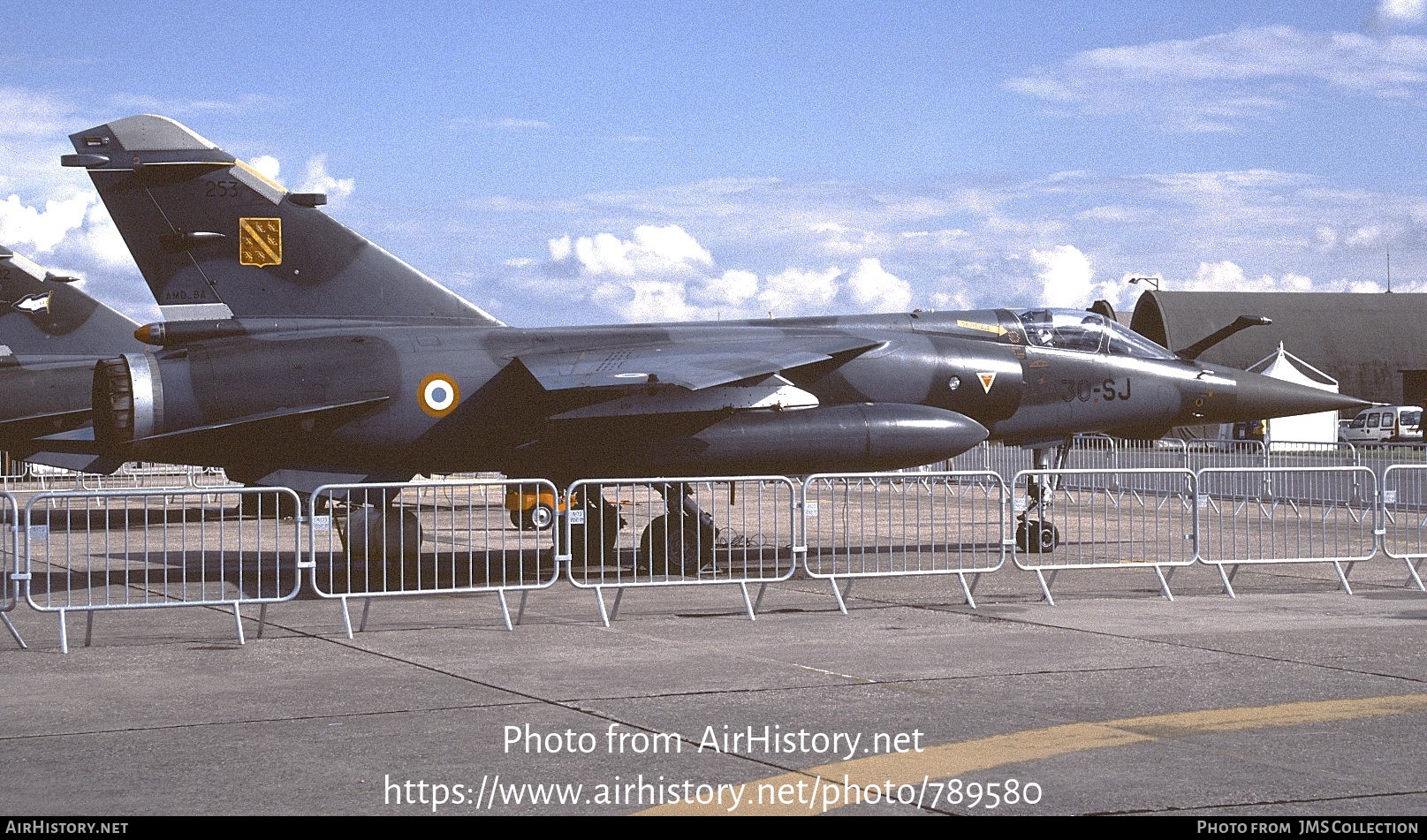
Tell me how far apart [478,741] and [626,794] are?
126 centimetres

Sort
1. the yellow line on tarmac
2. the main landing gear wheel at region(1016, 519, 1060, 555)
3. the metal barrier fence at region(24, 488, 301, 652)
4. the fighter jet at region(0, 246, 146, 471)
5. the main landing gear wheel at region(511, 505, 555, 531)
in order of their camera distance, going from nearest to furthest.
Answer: the yellow line on tarmac < the metal barrier fence at region(24, 488, 301, 652) < the main landing gear wheel at region(511, 505, 555, 531) < the main landing gear wheel at region(1016, 519, 1060, 555) < the fighter jet at region(0, 246, 146, 471)

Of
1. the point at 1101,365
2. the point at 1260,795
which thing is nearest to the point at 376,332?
the point at 1101,365

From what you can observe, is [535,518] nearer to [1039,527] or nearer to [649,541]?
[649,541]

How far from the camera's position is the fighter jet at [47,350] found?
76.0 ft

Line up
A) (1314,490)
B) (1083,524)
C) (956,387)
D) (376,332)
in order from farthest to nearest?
(1083,524)
(1314,490)
(956,387)
(376,332)

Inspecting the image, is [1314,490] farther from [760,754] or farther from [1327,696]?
[760,754]

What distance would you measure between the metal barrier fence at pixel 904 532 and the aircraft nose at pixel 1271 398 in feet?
10.1

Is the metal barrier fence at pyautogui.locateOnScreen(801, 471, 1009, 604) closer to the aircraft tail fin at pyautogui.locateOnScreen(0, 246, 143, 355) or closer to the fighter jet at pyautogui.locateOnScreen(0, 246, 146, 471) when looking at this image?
the fighter jet at pyautogui.locateOnScreen(0, 246, 146, 471)

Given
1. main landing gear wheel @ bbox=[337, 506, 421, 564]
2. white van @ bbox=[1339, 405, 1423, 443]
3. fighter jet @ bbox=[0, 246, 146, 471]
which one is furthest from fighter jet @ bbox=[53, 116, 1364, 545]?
white van @ bbox=[1339, 405, 1423, 443]

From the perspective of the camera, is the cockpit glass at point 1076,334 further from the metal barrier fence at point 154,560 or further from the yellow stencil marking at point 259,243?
the metal barrier fence at point 154,560

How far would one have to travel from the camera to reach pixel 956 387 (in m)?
16.2

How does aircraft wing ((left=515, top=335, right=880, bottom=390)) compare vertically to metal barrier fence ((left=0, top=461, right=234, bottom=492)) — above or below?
above

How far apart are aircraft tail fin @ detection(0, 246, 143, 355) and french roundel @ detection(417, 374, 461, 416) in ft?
38.7

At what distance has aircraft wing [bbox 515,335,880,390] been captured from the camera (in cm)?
1473
